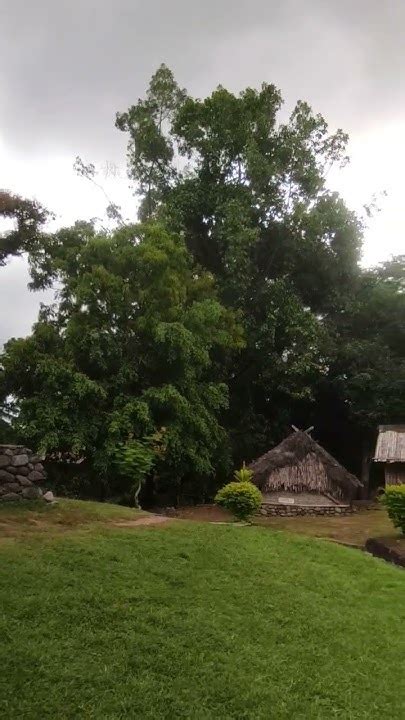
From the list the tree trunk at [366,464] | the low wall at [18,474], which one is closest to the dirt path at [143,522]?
the low wall at [18,474]

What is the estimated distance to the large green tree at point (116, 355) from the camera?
1762 centimetres

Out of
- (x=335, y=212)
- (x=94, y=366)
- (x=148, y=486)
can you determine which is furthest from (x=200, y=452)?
(x=335, y=212)

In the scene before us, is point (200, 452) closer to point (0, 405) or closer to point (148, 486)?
point (148, 486)

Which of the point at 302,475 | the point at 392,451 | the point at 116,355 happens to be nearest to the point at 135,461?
the point at 116,355

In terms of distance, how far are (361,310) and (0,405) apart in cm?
1651

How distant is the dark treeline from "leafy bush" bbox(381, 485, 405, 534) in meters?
6.97

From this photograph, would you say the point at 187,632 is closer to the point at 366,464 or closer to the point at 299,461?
the point at 299,461

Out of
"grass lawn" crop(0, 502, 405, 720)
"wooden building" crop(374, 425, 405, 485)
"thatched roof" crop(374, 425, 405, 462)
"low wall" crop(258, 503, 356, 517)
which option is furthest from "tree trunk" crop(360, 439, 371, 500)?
"grass lawn" crop(0, 502, 405, 720)

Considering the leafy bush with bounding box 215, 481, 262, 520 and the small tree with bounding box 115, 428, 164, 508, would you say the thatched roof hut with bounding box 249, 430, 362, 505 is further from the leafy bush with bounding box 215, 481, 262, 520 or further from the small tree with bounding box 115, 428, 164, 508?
the small tree with bounding box 115, 428, 164, 508

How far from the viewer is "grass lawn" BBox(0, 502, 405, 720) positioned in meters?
4.82

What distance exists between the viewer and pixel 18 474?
11.6 m

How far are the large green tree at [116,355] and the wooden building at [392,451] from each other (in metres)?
6.61

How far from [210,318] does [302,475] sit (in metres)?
6.68

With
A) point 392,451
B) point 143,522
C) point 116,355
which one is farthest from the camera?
point 392,451
